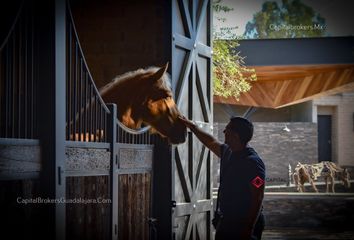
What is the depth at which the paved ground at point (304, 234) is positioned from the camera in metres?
17.2

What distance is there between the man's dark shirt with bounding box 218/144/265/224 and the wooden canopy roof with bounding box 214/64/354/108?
1481 centimetres

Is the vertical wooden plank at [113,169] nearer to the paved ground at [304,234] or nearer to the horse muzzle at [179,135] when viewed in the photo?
the horse muzzle at [179,135]

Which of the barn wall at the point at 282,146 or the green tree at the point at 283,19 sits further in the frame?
the green tree at the point at 283,19

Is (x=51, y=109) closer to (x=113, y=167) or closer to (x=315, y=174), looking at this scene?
(x=113, y=167)

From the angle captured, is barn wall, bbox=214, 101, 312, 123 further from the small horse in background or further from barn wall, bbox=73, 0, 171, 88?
barn wall, bbox=73, 0, 171, 88

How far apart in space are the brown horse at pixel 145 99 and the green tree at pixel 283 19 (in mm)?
31592

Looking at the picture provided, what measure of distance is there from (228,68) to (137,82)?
29.8ft

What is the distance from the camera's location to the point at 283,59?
21.7 meters

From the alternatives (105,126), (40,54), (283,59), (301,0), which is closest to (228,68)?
(283,59)

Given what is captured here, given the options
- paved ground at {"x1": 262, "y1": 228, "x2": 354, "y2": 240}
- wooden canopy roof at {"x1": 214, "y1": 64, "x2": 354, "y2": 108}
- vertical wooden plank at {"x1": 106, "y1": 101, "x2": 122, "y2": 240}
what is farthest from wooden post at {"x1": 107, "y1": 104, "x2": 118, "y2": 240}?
wooden canopy roof at {"x1": 214, "y1": 64, "x2": 354, "y2": 108}

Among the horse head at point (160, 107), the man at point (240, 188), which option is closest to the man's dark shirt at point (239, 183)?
the man at point (240, 188)

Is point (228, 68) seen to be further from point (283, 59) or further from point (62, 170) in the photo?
point (62, 170)

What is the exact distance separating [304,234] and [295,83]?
22.3 feet

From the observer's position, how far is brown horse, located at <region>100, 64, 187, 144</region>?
938 cm
